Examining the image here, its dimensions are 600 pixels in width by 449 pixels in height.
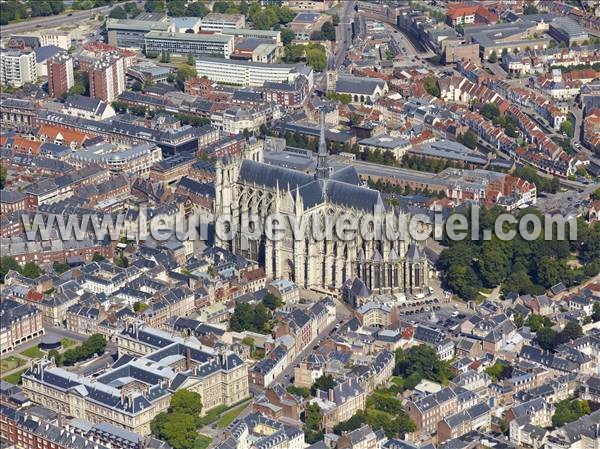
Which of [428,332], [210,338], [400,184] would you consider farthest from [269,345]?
[400,184]

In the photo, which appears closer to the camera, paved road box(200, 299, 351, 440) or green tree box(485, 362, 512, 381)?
paved road box(200, 299, 351, 440)

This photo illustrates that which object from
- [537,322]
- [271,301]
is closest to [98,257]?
[271,301]

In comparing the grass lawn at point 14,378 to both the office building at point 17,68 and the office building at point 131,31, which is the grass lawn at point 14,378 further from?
the office building at point 131,31

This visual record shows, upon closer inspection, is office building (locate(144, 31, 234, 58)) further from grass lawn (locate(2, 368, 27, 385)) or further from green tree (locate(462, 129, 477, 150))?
grass lawn (locate(2, 368, 27, 385))

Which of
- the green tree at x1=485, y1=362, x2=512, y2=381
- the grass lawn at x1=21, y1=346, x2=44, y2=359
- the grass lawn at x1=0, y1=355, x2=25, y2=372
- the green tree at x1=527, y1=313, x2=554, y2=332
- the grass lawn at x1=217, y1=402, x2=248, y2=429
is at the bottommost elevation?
the grass lawn at x1=0, y1=355, x2=25, y2=372

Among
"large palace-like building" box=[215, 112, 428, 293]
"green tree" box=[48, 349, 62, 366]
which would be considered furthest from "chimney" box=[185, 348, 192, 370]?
"large palace-like building" box=[215, 112, 428, 293]

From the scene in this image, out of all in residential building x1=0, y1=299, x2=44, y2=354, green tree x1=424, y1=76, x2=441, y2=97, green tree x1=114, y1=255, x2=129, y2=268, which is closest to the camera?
residential building x1=0, y1=299, x2=44, y2=354
